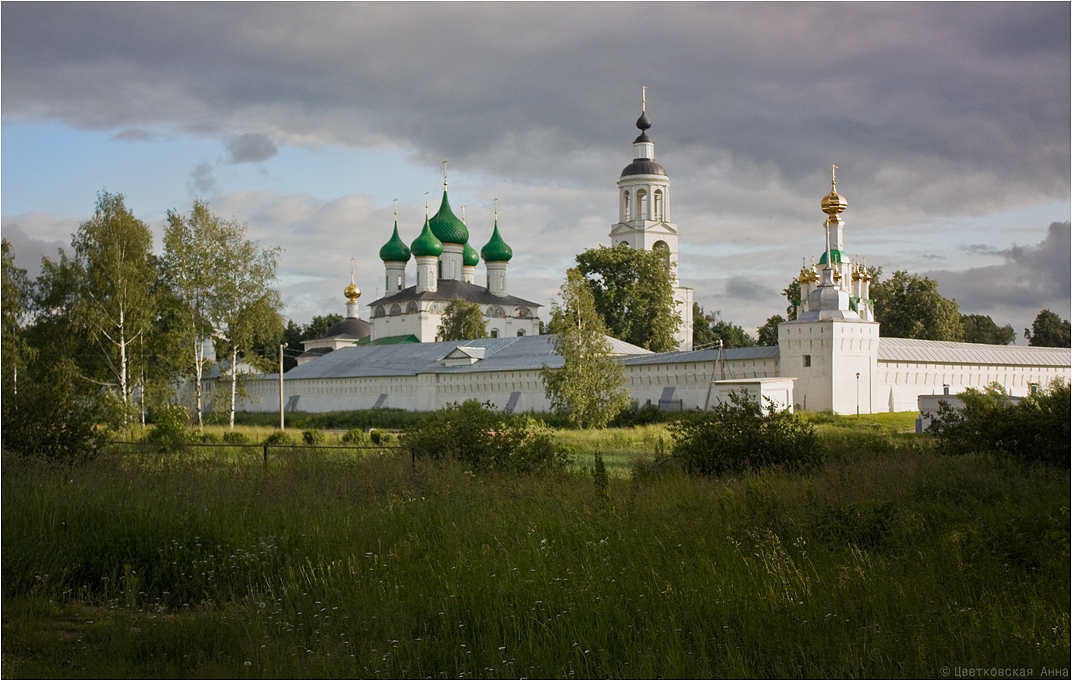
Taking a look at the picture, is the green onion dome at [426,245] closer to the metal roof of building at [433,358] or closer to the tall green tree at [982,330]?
the metal roof of building at [433,358]

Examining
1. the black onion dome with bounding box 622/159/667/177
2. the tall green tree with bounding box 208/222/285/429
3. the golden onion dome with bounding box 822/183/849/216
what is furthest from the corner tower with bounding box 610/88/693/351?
the tall green tree with bounding box 208/222/285/429

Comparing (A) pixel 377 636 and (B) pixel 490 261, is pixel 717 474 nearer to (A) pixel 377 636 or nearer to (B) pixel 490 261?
(A) pixel 377 636

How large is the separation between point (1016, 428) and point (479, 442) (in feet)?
19.5

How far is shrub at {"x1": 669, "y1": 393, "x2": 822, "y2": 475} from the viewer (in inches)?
506

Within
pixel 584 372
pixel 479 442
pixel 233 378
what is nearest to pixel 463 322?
pixel 584 372

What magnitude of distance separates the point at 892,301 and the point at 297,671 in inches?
2102

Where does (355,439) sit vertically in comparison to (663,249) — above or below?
below

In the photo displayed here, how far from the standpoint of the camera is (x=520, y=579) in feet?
21.0

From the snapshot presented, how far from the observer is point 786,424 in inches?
535

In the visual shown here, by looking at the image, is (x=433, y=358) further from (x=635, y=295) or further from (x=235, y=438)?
(x=235, y=438)

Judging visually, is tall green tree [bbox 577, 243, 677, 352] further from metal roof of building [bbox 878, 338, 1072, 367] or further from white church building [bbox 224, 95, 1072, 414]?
metal roof of building [bbox 878, 338, 1072, 367]

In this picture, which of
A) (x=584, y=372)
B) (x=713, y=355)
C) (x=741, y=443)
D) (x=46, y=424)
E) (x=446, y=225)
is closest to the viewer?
(x=46, y=424)

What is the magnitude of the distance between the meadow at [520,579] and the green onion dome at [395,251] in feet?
205

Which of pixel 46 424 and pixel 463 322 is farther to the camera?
pixel 463 322
